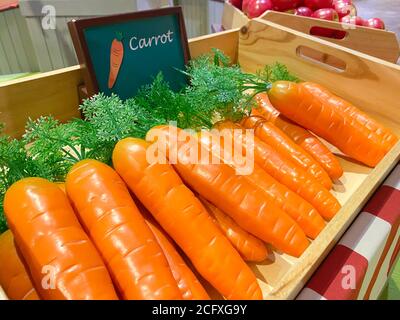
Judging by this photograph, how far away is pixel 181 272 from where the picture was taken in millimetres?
672

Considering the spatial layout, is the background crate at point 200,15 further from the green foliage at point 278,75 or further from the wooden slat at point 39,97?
the wooden slat at point 39,97

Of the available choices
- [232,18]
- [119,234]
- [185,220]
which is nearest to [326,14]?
Answer: [232,18]

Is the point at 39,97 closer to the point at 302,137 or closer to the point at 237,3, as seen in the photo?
the point at 302,137

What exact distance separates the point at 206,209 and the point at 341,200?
405 millimetres

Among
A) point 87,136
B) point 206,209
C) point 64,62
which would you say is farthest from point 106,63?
point 64,62

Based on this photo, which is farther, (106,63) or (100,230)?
→ (106,63)

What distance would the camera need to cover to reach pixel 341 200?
3.06ft

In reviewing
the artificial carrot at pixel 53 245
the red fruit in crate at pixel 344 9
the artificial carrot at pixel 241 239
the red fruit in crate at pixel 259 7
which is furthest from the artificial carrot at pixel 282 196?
the red fruit in crate at pixel 344 9

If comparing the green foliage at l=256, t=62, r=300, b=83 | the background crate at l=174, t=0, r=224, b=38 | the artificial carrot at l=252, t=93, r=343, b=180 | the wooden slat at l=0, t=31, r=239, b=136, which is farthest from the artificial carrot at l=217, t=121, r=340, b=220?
the background crate at l=174, t=0, r=224, b=38

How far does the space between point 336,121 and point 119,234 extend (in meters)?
0.77

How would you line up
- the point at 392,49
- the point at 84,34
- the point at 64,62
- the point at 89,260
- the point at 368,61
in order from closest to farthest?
the point at 89,260 → the point at 84,34 → the point at 368,61 → the point at 392,49 → the point at 64,62

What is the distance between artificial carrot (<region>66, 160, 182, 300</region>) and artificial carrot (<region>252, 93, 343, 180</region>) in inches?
23.3

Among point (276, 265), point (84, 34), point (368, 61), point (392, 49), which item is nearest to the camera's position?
point (276, 265)

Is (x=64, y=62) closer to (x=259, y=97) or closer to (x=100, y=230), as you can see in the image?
(x=259, y=97)
